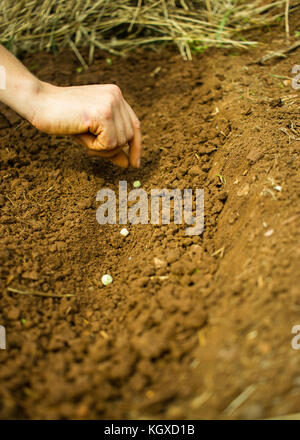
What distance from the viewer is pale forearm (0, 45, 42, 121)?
1.63 metres

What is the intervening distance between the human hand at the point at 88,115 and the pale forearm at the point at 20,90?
23mm

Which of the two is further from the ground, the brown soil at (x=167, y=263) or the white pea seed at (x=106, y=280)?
the brown soil at (x=167, y=263)

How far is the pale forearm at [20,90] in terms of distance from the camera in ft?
5.36

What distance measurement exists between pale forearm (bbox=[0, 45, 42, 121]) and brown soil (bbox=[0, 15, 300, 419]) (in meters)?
0.41

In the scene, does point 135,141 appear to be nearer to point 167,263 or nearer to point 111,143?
point 111,143

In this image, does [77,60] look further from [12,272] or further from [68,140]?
[12,272]

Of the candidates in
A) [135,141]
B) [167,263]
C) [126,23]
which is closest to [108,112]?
[135,141]

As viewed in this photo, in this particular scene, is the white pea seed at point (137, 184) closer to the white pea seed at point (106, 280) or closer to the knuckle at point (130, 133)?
the knuckle at point (130, 133)

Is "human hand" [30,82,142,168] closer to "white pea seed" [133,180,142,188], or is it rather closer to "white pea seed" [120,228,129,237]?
"white pea seed" [133,180,142,188]

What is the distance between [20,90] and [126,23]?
153 centimetres

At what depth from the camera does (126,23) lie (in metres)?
2.78

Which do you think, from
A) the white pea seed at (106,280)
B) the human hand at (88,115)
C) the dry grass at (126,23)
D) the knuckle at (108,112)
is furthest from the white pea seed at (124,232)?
the dry grass at (126,23)
